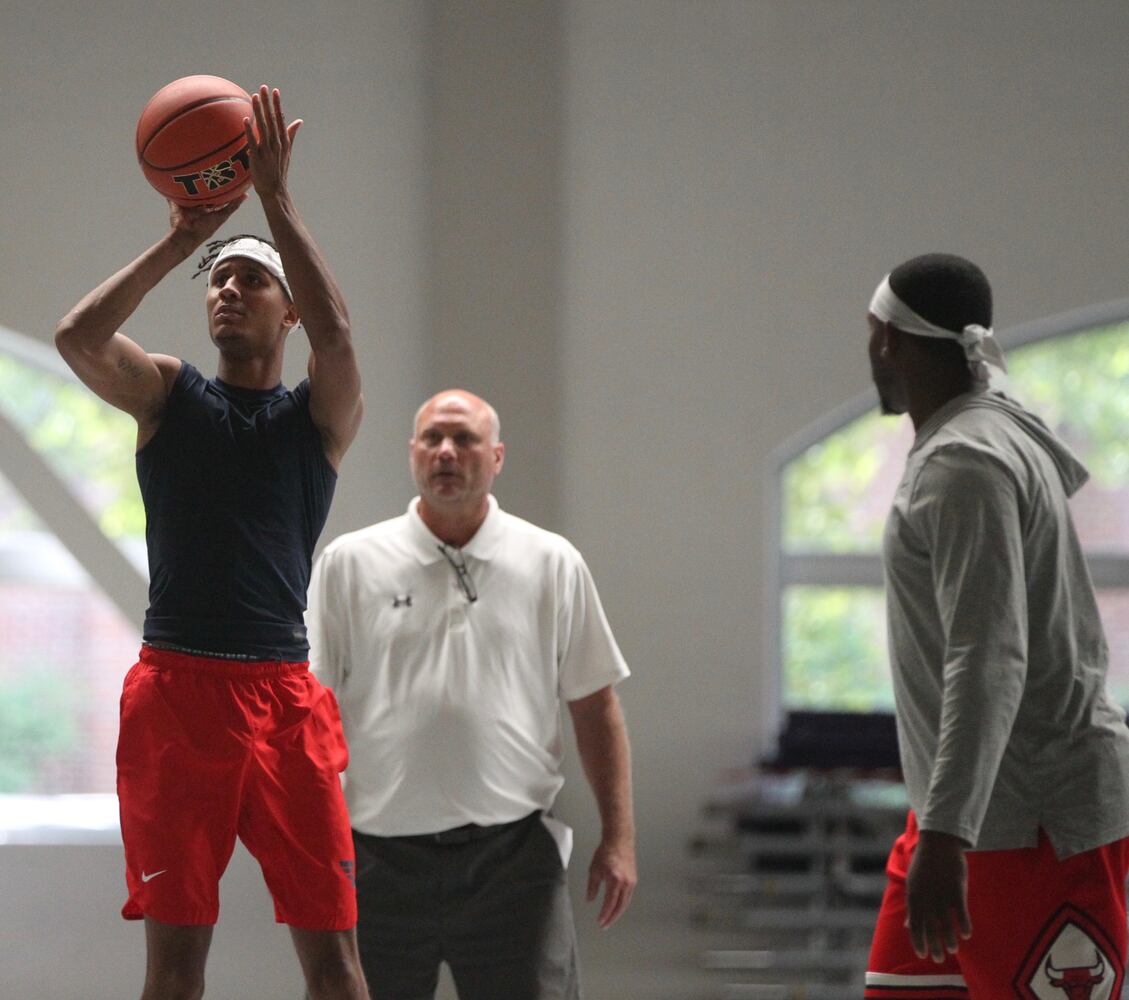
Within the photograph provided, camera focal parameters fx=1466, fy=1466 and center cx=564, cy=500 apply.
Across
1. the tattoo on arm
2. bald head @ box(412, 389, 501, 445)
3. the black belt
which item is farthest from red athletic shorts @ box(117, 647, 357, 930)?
bald head @ box(412, 389, 501, 445)

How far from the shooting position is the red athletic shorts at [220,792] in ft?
7.09

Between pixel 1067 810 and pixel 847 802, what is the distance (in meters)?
2.40

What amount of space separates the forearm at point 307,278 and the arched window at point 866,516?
289 cm

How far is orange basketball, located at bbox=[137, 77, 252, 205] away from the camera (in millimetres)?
2275

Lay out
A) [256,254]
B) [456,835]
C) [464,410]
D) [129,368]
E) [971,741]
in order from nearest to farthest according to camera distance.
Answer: [971,741]
[129,368]
[256,254]
[456,835]
[464,410]

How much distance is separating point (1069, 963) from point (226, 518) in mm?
1345

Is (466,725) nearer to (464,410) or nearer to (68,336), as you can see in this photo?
(464,410)

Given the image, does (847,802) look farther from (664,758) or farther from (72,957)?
(72,957)

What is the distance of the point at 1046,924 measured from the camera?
6.37ft

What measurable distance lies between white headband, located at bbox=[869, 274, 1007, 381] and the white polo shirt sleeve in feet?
Result: 3.90

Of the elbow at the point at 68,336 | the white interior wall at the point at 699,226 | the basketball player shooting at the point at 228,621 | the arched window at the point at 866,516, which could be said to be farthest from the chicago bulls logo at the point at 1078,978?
the arched window at the point at 866,516

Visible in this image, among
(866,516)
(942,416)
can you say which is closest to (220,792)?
(942,416)

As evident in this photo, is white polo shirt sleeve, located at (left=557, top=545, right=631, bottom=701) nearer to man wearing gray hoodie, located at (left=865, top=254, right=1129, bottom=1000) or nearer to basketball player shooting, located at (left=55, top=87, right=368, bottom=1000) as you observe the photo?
basketball player shooting, located at (left=55, top=87, right=368, bottom=1000)

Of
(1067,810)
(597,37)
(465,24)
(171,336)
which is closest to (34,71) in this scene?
(171,336)
